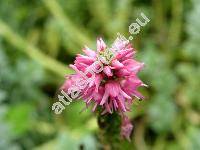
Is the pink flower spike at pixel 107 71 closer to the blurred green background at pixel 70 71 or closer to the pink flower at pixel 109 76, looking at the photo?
the pink flower at pixel 109 76

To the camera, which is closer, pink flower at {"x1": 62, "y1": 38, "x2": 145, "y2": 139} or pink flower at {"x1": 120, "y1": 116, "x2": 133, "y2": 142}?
pink flower at {"x1": 62, "y1": 38, "x2": 145, "y2": 139}

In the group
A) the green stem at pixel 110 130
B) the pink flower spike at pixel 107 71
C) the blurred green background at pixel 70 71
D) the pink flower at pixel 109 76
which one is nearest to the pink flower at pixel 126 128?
the green stem at pixel 110 130

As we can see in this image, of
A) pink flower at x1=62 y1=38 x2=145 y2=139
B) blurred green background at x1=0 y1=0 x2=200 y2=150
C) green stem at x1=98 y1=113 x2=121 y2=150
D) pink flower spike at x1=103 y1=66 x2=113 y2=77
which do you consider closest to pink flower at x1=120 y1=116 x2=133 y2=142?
green stem at x1=98 y1=113 x2=121 y2=150

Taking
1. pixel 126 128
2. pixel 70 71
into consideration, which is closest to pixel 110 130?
pixel 126 128

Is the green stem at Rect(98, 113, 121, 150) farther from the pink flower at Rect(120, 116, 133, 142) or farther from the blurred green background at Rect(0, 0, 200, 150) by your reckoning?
the blurred green background at Rect(0, 0, 200, 150)

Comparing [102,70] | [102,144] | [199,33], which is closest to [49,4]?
[199,33]

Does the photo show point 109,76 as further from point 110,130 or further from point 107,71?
point 110,130

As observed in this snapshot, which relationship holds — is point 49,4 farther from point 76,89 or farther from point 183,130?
point 76,89
